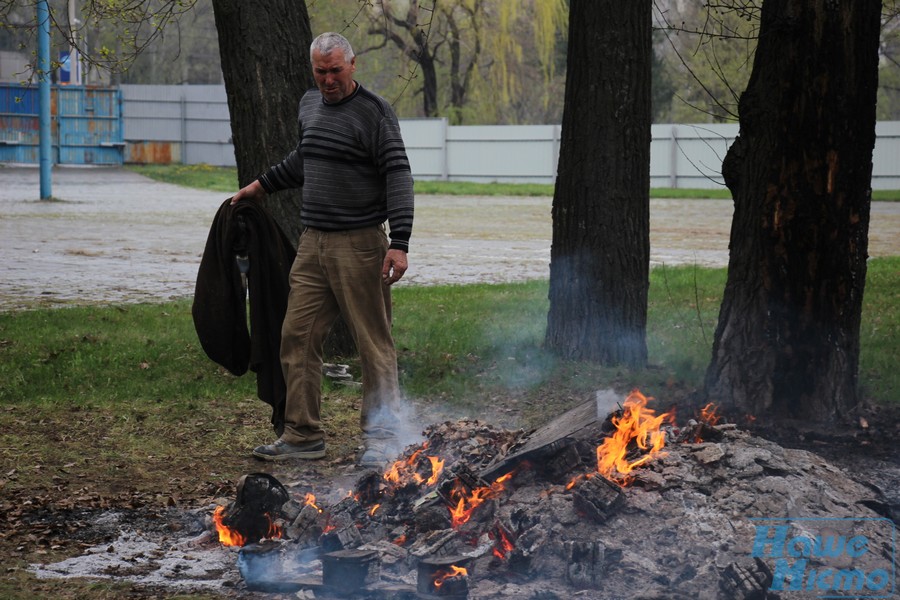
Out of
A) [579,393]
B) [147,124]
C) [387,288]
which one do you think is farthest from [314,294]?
[147,124]

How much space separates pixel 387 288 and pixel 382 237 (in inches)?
11.7

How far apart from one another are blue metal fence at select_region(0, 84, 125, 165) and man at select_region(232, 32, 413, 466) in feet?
121

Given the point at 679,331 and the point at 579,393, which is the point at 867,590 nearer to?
the point at 579,393

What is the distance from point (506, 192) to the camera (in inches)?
1316

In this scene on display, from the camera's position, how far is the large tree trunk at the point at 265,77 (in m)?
8.27

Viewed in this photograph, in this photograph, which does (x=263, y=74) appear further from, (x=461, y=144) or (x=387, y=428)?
(x=461, y=144)

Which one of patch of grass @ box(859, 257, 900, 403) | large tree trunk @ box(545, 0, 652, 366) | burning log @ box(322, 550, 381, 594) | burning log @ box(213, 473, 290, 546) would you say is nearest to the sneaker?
burning log @ box(213, 473, 290, 546)

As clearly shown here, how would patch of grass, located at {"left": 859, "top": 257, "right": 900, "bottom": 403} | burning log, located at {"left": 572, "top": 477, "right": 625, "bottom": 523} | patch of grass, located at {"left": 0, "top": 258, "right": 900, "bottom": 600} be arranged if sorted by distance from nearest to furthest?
1. burning log, located at {"left": 572, "top": 477, "right": 625, "bottom": 523}
2. patch of grass, located at {"left": 0, "top": 258, "right": 900, "bottom": 600}
3. patch of grass, located at {"left": 859, "top": 257, "right": 900, "bottom": 403}

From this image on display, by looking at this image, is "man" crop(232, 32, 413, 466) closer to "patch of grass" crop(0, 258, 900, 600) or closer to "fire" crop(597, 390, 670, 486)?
"patch of grass" crop(0, 258, 900, 600)

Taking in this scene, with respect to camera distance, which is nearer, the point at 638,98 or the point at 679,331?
the point at 638,98

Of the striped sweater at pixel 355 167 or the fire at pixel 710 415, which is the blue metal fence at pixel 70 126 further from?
the fire at pixel 710 415

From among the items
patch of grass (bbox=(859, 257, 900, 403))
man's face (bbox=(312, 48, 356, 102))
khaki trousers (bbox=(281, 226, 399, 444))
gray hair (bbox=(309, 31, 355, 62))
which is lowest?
patch of grass (bbox=(859, 257, 900, 403))

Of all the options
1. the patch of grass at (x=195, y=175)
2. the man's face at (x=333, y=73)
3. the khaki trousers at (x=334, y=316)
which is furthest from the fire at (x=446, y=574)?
the patch of grass at (x=195, y=175)

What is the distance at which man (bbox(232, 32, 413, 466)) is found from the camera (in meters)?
5.67
